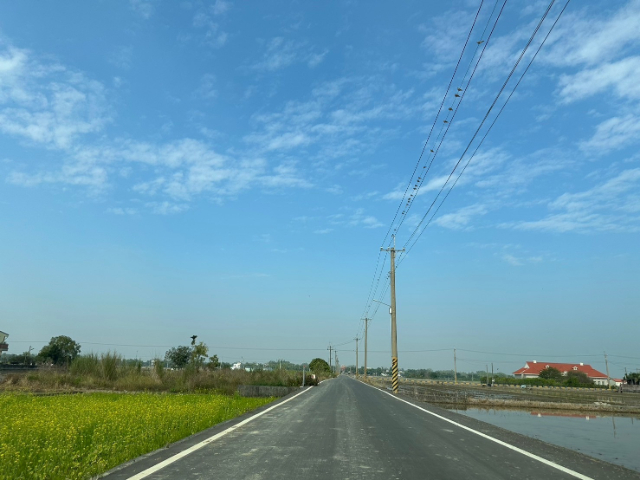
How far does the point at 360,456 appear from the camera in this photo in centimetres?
721

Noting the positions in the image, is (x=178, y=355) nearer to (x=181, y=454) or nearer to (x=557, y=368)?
(x=181, y=454)

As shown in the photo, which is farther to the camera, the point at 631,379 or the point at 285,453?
the point at 631,379

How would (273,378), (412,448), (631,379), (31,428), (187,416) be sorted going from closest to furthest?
1. (412,448)
2. (31,428)
3. (187,416)
4. (273,378)
5. (631,379)

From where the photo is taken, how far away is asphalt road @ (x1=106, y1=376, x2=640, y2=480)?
19.6ft

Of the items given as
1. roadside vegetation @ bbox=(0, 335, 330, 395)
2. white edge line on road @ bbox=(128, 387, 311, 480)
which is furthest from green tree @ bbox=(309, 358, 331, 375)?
white edge line on road @ bbox=(128, 387, 311, 480)

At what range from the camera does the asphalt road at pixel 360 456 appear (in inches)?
235

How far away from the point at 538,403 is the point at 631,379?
86.8m

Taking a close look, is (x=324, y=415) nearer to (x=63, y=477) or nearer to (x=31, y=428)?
(x=31, y=428)

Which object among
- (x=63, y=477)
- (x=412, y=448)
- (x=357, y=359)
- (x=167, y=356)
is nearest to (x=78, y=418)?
(x=63, y=477)

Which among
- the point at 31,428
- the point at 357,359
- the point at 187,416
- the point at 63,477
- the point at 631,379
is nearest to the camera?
the point at 63,477

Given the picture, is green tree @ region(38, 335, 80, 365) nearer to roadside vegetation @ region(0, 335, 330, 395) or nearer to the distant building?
roadside vegetation @ region(0, 335, 330, 395)

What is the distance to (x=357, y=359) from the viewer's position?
126 m

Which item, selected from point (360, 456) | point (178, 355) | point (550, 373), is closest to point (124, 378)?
point (360, 456)

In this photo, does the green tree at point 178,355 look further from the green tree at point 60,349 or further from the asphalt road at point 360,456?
the asphalt road at point 360,456
